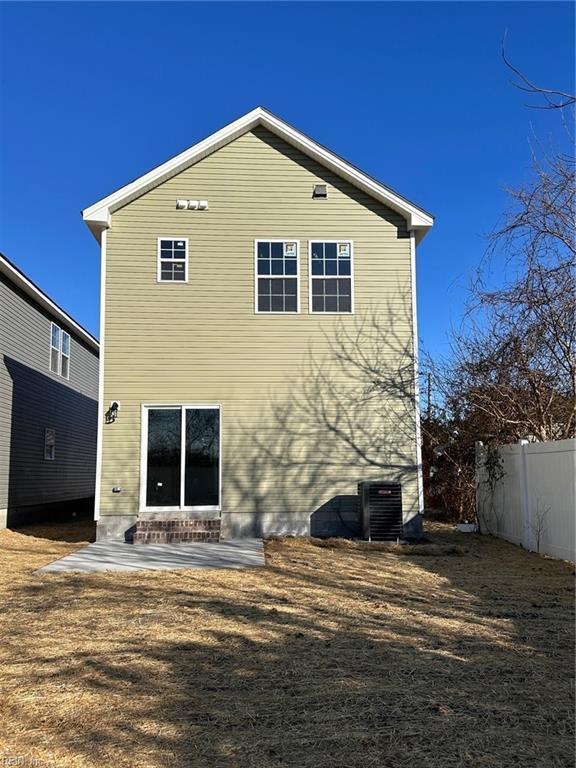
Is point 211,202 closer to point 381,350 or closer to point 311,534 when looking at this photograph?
point 381,350

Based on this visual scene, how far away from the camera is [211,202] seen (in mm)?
11594

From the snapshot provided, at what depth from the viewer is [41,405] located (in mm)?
16078

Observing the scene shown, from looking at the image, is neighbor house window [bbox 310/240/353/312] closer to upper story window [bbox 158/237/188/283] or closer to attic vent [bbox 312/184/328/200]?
attic vent [bbox 312/184/328/200]

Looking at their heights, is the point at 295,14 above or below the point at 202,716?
above

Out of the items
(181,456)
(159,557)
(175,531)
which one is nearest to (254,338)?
(181,456)

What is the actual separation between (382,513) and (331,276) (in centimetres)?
449

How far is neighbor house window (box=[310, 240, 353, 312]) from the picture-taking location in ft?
38.1

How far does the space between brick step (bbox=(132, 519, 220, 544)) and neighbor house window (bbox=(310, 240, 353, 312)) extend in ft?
14.6

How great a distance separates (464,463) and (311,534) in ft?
15.1

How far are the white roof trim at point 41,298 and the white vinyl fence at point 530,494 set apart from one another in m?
10.5

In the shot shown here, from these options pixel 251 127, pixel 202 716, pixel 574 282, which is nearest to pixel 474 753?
pixel 202 716

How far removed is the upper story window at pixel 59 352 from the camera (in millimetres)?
17062

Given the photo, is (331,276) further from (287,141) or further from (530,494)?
(530,494)

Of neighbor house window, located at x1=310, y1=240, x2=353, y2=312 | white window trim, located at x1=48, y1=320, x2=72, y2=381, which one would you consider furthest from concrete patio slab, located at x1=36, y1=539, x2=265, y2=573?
white window trim, located at x1=48, y1=320, x2=72, y2=381
